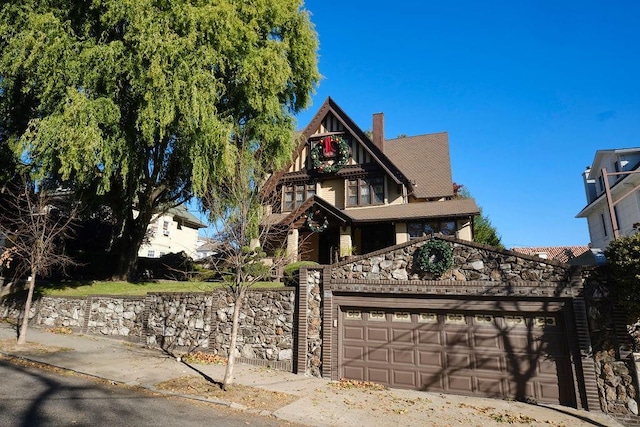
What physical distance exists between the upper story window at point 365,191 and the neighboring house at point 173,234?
19903 mm

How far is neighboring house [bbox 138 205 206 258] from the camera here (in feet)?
121

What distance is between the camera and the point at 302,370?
10930 millimetres

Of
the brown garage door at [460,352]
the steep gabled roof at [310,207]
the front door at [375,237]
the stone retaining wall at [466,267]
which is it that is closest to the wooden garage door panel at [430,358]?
the brown garage door at [460,352]

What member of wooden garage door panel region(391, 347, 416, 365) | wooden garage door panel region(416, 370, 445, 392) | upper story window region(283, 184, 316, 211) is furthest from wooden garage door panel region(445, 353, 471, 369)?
upper story window region(283, 184, 316, 211)

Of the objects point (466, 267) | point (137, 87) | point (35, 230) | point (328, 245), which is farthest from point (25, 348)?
point (328, 245)

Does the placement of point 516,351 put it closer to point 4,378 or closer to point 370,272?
point 370,272

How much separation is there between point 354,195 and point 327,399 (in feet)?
48.9

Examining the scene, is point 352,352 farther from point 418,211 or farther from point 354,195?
point 354,195

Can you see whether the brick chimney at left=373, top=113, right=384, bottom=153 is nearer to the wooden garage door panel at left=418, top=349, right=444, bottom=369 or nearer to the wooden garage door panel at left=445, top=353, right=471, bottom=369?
the wooden garage door panel at left=418, top=349, right=444, bottom=369

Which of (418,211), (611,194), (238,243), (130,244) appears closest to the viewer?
(238,243)

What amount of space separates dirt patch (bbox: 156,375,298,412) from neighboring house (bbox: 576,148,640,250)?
57.5ft

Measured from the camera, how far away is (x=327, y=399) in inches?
347

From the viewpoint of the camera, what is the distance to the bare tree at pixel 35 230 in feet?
42.0

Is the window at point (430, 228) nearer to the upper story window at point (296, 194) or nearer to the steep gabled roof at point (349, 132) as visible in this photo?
the steep gabled roof at point (349, 132)
